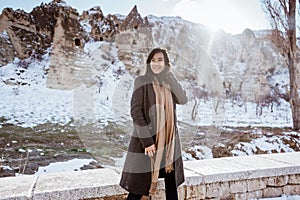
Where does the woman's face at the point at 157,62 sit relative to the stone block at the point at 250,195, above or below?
above

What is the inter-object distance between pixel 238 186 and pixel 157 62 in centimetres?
111

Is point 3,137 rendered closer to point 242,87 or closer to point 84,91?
point 84,91

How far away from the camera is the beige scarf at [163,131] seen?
152 cm

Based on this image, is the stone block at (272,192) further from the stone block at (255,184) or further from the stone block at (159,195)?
the stone block at (159,195)

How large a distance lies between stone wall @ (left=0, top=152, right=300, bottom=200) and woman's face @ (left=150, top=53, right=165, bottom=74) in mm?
709

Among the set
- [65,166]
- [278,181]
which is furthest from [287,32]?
[65,166]

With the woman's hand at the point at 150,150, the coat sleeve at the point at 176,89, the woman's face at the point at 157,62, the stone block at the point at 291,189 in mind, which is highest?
the woman's face at the point at 157,62

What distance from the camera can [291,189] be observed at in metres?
2.09

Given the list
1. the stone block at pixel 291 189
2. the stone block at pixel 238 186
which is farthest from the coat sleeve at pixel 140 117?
the stone block at pixel 291 189

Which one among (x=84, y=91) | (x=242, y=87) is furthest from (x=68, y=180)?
(x=242, y=87)

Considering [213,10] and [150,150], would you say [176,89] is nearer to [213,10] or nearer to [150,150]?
[150,150]

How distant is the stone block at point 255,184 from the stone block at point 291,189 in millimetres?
205

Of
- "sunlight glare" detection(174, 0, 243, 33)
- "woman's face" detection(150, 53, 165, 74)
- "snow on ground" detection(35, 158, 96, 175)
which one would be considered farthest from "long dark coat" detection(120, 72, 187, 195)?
"snow on ground" detection(35, 158, 96, 175)

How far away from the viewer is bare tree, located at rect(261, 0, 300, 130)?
6.63 metres
